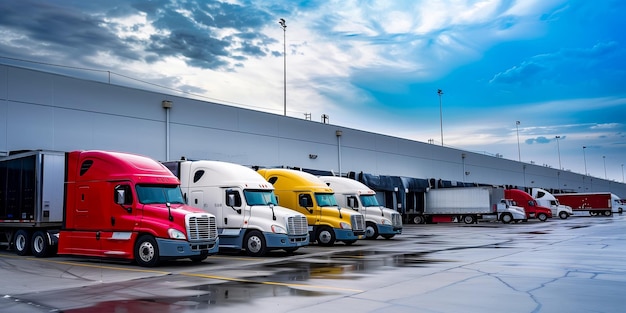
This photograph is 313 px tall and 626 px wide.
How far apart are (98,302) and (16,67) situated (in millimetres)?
17774

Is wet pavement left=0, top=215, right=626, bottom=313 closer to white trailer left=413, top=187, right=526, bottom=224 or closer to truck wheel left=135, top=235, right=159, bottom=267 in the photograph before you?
truck wheel left=135, top=235, right=159, bottom=267

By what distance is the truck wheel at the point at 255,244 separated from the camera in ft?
62.3

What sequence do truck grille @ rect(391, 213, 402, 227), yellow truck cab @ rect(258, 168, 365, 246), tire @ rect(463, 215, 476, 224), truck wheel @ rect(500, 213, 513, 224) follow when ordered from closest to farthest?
1. yellow truck cab @ rect(258, 168, 365, 246)
2. truck grille @ rect(391, 213, 402, 227)
3. tire @ rect(463, 215, 476, 224)
4. truck wheel @ rect(500, 213, 513, 224)

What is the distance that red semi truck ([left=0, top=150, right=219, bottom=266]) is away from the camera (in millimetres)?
15781

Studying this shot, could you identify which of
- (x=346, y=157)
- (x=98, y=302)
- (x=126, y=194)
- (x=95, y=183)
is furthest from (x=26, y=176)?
(x=346, y=157)

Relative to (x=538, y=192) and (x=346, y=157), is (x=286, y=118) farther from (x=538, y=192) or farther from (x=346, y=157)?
(x=538, y=192)

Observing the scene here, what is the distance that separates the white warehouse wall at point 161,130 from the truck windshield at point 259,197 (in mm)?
10826

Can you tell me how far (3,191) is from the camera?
1995 centimetres

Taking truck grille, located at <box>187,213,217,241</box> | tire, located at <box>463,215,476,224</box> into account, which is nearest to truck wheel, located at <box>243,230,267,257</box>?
truck grille, located at <box>187,213,217,241</box>

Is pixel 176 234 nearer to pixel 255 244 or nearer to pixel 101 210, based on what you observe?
pixel 101 210

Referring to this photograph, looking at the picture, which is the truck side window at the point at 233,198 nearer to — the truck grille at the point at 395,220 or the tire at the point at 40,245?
the tire at the point at 40,245

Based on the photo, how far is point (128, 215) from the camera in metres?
16.1

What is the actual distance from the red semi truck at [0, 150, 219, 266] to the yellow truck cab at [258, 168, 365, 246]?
7.41 meters

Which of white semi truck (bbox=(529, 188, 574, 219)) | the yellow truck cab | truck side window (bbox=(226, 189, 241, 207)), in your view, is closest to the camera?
truck side window (bbox=(226, 189, 241, 207))
